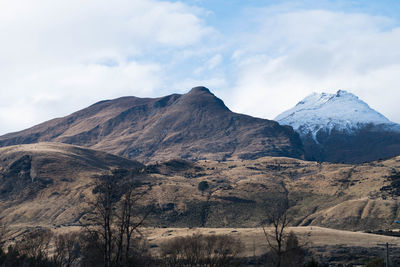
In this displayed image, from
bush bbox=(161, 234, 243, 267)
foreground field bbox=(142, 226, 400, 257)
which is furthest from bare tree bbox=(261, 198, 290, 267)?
bush bbox=(161, 234, 243, 267)

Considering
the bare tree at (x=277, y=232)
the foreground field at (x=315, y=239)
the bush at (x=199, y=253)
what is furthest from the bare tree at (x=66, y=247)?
the bare tree at (x=277, y=232)

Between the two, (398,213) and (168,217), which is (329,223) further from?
(168,217)

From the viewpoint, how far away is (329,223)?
576 feet

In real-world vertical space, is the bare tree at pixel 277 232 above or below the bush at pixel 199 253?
above

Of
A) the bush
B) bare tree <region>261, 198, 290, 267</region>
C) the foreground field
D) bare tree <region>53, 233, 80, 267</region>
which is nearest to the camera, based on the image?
bare tree <region>261, 198, 290, 267</region>

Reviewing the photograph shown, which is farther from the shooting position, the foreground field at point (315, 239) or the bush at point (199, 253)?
the foreground field at point (315, 239)

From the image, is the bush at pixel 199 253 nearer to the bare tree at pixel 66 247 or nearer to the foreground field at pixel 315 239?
the bare tree at pixel 66 247

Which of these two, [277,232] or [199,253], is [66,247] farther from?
[277,232]

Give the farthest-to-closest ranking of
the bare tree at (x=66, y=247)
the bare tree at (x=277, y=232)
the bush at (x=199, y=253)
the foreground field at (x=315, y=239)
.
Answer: the foreground field at (x=315, y=239) < the bare tree at (x=66, y=247) < the bush at (x=199, y=253) < the bare tree at (x=277, y=232)

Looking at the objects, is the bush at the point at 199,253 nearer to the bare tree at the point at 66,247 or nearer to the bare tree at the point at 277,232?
the bare tree at the point at 277,232

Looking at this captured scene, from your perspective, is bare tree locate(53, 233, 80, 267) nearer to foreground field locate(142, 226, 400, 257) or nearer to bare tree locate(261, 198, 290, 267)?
foreground field locate(142, 226, 400, 257)

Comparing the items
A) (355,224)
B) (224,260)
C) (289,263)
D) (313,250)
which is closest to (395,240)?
(313,250)

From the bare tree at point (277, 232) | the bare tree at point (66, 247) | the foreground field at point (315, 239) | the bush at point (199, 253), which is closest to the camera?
the bare tree at point (277, 232)

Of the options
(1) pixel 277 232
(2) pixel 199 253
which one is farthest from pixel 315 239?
(1) pixel 277 232
